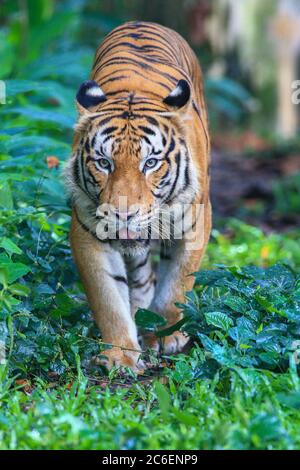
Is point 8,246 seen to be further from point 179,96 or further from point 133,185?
point 179,96

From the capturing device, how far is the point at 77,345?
499cm

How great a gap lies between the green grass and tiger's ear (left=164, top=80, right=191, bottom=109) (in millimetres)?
928

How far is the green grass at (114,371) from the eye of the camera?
12.4 feet

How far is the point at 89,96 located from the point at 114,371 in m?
1.56

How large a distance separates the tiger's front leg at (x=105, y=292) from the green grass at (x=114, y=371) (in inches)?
5.7

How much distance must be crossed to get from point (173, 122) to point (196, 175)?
1.14ft

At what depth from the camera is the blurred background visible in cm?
860

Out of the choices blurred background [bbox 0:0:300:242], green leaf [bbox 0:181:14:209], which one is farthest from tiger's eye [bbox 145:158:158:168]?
blurred background [bbox 0:0:300:242]

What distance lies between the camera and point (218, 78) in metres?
15.5

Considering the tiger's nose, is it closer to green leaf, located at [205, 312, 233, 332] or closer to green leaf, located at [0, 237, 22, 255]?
green leaf, located at [0, 237, 22, 255]

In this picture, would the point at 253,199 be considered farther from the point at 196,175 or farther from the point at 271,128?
the point at 271,128

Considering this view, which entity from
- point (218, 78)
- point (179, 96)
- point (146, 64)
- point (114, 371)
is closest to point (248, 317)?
point (114, 371)

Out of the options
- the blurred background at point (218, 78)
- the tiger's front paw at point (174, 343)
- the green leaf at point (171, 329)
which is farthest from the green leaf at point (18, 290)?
the blurred background at point (218, 78)

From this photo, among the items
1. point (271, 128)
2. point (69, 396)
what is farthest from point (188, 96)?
point (271, 128)
